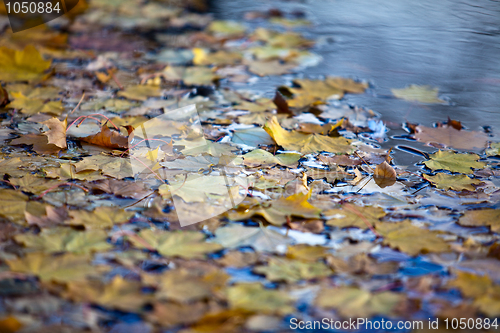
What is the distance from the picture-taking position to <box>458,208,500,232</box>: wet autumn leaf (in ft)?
3.17

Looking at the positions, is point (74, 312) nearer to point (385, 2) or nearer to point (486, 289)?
point (486, 289)

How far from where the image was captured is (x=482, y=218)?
0.99 metres

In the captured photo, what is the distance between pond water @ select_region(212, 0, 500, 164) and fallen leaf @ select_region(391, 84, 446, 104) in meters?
0.04

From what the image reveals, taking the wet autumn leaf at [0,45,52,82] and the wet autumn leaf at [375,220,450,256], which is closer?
the wet autumn leaf at [375,220,450,256]

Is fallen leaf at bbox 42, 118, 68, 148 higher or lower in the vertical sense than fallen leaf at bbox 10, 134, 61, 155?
higher

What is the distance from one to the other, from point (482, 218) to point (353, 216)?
1.04 feet

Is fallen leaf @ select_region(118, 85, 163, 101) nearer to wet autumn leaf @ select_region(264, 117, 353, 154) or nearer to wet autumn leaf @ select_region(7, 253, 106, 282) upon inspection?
wet autumn leaf @ select_region(264, 117, 353, 154)

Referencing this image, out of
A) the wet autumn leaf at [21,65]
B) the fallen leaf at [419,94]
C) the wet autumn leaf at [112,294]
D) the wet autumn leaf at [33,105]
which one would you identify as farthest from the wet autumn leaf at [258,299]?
the wet autumn leaf at [21,65]

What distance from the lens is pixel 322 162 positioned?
1.27 meters

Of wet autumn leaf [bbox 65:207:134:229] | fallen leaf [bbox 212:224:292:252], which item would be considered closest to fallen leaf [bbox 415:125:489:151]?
fallen leaf [bbox 212:224:292:252]

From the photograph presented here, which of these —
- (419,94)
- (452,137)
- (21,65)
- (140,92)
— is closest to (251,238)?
(452,137)

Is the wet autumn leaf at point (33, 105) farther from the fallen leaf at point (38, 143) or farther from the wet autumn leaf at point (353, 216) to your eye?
the wet autumn leaf at point (353, 216)

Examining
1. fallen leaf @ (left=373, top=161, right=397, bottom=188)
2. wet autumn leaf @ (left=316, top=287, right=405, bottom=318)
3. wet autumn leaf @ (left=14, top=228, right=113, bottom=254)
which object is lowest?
wet autumn leaf @ (left=14, top=228, right=113, bottom=254)

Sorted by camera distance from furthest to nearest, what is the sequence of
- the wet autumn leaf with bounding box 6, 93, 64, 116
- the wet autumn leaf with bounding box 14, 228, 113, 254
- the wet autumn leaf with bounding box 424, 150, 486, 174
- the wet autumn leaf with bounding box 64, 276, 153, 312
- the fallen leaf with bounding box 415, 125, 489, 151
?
1. the wet autumn leaf with bounding box 6, 93, 64, 116
2. the fallen leaf with bounding box 415, 125, 489, 151
3. the wet autumn leaf with bounding box 424, 150, 486, 174
4. the wet autumn leaf with bounding box 14, 228, 113, 254
5. the wet autumn leaf with bounding box 64, 276, 153, 312
